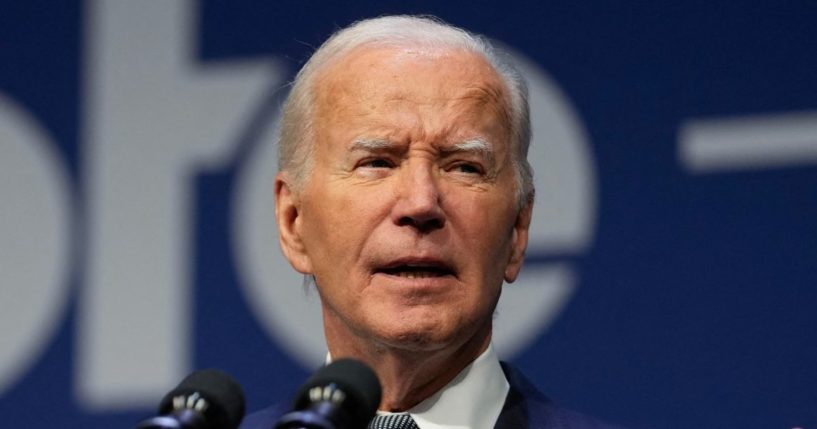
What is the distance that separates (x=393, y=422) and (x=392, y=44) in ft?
1.81

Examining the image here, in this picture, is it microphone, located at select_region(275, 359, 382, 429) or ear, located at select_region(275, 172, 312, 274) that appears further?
ear, located at select_region(275, 172, 312, 274)

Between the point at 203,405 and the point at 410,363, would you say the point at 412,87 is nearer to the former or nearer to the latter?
the point at 410,363

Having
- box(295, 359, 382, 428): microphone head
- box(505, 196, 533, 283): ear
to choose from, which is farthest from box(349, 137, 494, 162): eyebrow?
box(295, 359, 382, 428): microphone head

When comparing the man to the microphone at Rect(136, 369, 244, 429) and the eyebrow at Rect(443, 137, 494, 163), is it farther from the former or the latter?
the microphone at Rect(136, 369, 244, 429)

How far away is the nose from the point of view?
1950 millimetres

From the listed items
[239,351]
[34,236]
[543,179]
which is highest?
[543,179]

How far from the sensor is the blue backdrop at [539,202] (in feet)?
9.12

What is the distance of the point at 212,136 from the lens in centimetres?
323

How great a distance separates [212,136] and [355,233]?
130 cm

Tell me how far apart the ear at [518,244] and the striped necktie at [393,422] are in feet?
0.86

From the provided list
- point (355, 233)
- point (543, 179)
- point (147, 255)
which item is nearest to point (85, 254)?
point (147, 255)

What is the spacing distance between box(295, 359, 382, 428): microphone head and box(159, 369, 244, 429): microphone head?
8cm

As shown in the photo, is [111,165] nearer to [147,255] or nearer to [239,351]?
[147,255]

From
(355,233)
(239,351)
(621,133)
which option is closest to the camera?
(355,233)
